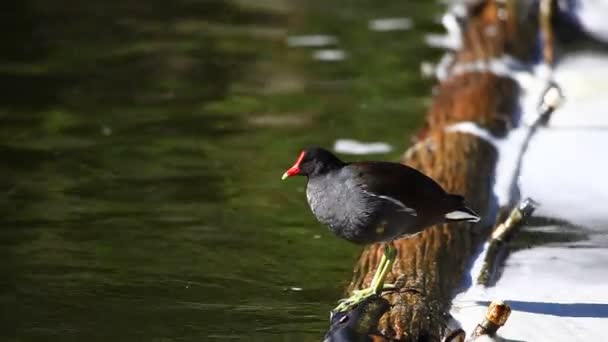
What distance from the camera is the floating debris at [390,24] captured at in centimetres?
1248

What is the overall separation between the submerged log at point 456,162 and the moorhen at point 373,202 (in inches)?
11.0

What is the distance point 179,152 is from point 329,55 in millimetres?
3241

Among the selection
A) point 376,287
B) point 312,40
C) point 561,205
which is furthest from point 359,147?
point 312,40

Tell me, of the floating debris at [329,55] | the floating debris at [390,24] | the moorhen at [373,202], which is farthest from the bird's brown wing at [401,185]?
the floating debris at [390,24]

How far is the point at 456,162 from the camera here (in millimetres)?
7199

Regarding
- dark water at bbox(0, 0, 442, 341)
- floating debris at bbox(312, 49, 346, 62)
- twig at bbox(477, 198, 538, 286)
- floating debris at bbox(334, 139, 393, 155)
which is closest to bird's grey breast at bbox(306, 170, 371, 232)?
dark water at bbox(0, 0, 442, 341)

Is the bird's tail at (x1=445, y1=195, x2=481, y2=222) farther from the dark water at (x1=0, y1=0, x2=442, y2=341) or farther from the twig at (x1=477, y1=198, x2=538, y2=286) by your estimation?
the dark water at (x1=0, y1=0, x2=442, y2=341)

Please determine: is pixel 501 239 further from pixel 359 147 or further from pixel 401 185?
pixel 359 147

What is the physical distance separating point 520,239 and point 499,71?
3334 mm

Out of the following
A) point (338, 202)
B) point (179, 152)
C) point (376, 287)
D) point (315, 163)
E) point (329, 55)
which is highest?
point (315, 163)

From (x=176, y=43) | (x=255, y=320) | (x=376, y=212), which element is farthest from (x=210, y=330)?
(x=176, y=43)

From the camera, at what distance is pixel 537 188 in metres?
7.01

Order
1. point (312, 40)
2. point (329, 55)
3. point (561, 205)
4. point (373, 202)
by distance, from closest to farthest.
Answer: point (373, 202), point (561, 205), point (329, 55), point (312, 40)

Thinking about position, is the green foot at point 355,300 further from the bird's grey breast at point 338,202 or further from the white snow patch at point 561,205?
the white snow patch at point 561,205
